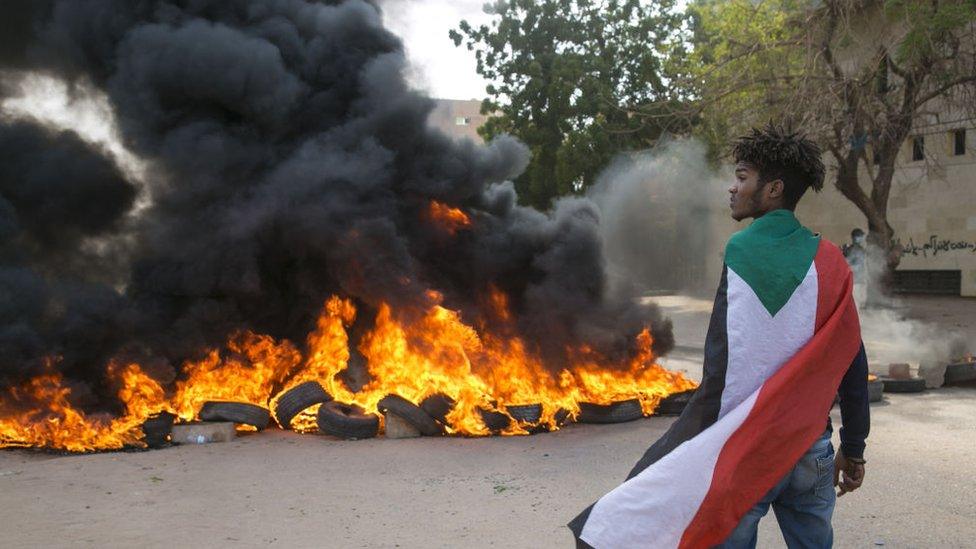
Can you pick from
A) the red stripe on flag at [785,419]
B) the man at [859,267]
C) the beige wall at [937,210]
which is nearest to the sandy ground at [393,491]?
the red stripe on flag at [785,419]

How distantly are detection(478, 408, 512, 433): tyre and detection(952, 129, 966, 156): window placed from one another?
19.2 m

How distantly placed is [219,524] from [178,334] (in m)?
3.75

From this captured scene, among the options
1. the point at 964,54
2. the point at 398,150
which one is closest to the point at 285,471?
the point at 398,150

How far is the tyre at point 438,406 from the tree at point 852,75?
31.8 feet

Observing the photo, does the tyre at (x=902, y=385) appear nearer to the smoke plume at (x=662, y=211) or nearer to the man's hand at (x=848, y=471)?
the smoke plume at (x=662, y=211)

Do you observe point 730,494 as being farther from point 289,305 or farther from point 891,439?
point 289,305

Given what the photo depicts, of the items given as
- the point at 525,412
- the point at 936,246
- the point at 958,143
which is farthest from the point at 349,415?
the point at 958,143

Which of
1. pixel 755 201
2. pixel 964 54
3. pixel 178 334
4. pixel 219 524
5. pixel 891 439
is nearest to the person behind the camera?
pixel 755 201

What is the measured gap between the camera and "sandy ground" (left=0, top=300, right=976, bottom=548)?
4773mm

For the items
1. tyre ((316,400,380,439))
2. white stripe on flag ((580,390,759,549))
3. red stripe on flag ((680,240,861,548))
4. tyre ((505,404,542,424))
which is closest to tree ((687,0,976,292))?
tyre ((505,404,542,424))

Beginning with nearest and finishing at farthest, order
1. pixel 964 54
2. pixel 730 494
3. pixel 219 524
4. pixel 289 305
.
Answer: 1. pixel 730 494
2. pixel 219 524
3. pixel 289 305
4. pixel 964 54

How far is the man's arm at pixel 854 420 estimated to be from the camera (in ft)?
9.45

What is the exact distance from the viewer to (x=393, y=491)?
18.9 ft

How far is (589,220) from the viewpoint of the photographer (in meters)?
9.65
